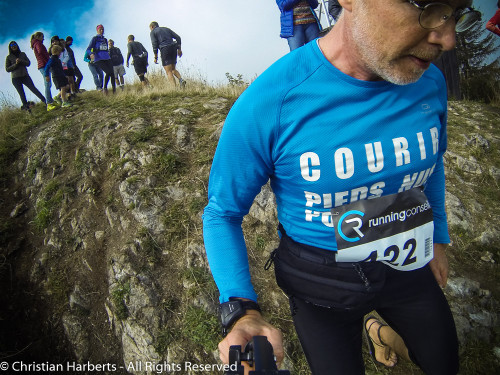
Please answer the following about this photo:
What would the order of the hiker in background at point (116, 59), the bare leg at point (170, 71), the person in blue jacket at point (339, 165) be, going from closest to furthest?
the person in blue jacket at point (339, 165) → the bare leg at point (170, 71) → the hiker in background at point (116, 59)

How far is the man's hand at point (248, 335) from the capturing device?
1.05 meters

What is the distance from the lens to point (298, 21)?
430 centimetres

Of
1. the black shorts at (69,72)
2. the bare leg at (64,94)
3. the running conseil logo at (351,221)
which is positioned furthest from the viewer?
the black shorts at (69,72)

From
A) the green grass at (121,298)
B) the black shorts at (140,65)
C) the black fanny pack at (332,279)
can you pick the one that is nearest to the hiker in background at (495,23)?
the black fanny pack at (332,279)

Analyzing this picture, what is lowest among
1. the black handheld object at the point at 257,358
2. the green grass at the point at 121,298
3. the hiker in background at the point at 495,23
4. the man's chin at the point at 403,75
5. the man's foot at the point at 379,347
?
the man's foot at the point at 379,347

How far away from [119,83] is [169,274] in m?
9.15

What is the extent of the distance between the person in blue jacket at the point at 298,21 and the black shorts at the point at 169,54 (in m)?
4.86

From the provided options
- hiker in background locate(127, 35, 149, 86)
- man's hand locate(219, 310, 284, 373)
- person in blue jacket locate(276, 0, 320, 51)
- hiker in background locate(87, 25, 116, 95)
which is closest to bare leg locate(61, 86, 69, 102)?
hiker in background locate(87, 25, 116, 95)

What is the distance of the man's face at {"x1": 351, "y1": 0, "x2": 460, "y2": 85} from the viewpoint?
105 centimetres

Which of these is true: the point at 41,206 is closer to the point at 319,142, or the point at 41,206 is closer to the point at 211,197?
the point at 211,197

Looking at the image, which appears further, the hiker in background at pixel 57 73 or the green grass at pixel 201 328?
the hiker in background at pixel 57 73

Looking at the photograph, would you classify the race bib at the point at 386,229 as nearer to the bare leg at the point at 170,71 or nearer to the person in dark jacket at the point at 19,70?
the bare leg at the point at 170,71

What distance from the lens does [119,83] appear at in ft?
33.3

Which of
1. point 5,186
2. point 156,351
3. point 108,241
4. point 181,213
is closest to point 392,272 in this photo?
point 156,351
